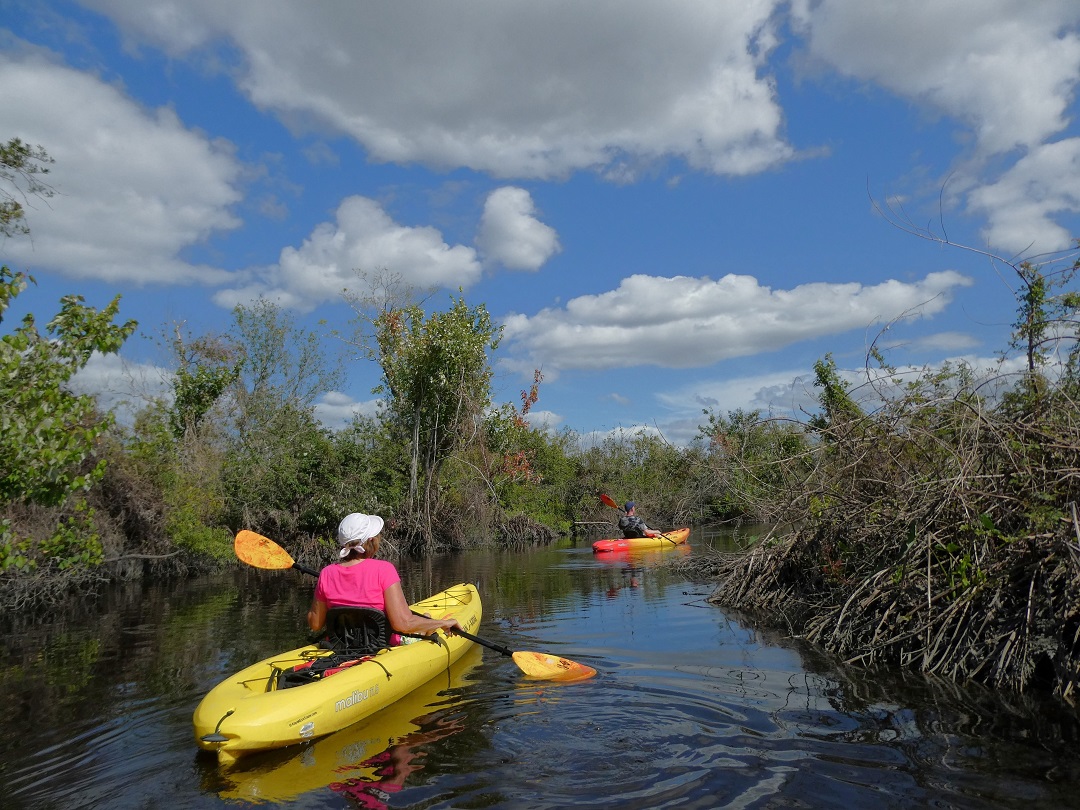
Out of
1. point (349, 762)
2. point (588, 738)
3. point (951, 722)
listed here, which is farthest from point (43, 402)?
point (951, 722)

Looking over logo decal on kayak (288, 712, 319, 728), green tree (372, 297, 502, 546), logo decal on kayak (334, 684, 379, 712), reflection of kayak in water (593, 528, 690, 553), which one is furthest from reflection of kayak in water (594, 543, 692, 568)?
logo decal on kayak (288, 712, 319, 728)

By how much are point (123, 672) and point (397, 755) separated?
413cm

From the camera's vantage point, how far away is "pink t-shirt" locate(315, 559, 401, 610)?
579cm

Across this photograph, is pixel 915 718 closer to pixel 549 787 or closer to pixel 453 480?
pixel 549 787

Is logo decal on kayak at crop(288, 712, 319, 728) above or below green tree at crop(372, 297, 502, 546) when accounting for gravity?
below

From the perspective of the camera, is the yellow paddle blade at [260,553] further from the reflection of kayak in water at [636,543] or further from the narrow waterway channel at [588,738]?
the reflection of kayak in water at [636,543]

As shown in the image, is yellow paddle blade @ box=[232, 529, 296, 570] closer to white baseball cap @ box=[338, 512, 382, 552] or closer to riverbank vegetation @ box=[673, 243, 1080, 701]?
white baseball cap @ box=[338, 512, 382, 552]

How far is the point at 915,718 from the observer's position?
4.97 meters

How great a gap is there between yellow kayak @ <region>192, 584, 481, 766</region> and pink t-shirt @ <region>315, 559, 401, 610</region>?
0.42m

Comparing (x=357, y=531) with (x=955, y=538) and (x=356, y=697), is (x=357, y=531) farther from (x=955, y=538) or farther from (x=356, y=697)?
(x=955, y=538)

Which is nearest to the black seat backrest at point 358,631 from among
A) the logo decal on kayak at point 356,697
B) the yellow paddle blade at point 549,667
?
the logo decal on kayak at point 356,697

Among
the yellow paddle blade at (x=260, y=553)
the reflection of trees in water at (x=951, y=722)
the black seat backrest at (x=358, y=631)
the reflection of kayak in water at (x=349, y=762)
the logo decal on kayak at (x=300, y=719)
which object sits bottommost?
the reflection of kayak in water at (x=349, y=762)

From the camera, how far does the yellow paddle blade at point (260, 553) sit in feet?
27.0

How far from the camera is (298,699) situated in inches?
191
